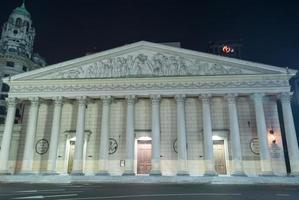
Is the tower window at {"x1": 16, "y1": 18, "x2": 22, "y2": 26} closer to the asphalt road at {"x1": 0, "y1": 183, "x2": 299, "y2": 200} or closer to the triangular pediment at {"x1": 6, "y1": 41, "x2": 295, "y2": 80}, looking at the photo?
the triangular pediment at {"x1": 6, "y1": 41, "x2": 295, "y2": 80}

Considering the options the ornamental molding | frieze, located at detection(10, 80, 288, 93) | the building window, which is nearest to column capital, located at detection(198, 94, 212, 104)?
the ornamental molding

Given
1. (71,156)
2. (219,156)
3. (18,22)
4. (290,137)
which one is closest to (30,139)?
(71,156)

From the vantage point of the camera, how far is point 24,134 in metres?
30.7

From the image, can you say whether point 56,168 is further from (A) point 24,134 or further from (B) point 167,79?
(B) point 167,79

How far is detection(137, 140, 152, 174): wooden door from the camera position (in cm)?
2846

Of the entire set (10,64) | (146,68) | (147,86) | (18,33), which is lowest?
(147,86)

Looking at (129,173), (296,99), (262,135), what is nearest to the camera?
(129,173)

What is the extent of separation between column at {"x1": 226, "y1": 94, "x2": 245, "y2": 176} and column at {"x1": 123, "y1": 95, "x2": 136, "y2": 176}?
9646mm

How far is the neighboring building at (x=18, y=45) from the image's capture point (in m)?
51.8

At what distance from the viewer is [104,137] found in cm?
2689

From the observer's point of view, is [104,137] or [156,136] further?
[104,137]

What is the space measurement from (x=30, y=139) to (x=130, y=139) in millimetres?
10432

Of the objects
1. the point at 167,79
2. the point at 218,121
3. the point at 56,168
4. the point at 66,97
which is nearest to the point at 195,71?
the point at 167,79

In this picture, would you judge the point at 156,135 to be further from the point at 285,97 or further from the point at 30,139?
the point at 285,97
